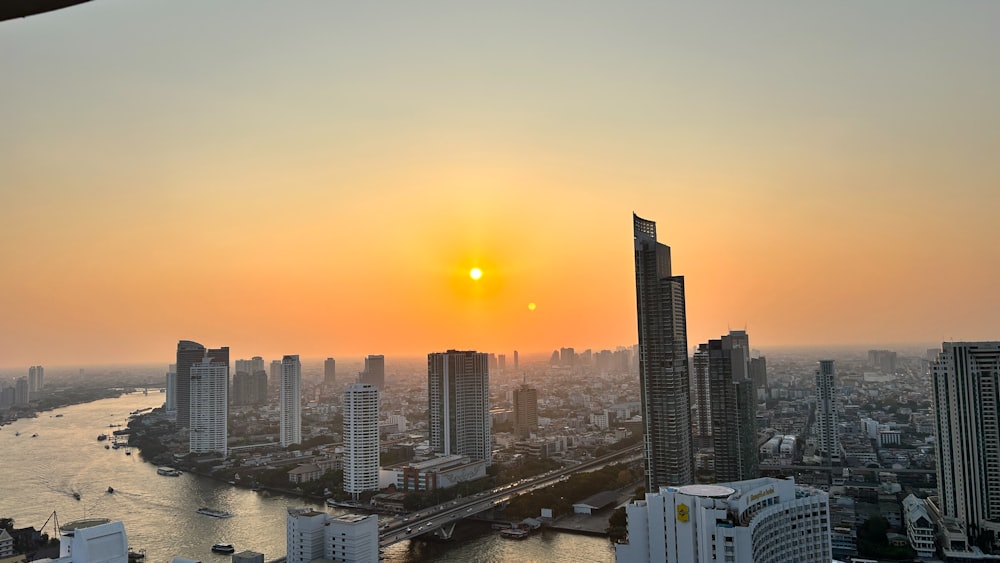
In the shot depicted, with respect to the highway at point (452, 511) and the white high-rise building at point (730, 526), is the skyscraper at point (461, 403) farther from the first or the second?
the white high-rise building at point (730, 526)

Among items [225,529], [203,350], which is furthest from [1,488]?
[203,350]

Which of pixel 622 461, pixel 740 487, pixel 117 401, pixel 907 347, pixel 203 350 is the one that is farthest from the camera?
pixel 117 401

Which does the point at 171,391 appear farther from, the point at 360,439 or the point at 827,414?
the point at 827,414

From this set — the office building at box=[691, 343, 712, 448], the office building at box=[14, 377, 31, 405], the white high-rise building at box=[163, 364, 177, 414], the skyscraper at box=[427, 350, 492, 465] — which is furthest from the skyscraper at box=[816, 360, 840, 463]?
the white high-rise building at box=[163, 364, 177, 414]

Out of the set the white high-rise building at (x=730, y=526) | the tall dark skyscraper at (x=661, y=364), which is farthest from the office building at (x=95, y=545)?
the tall dark skyscraper at (x=661, y=364)

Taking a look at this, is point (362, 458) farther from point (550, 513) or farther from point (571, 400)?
point (571, 400)

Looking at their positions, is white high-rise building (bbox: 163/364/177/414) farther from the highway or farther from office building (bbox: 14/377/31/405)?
the highway
